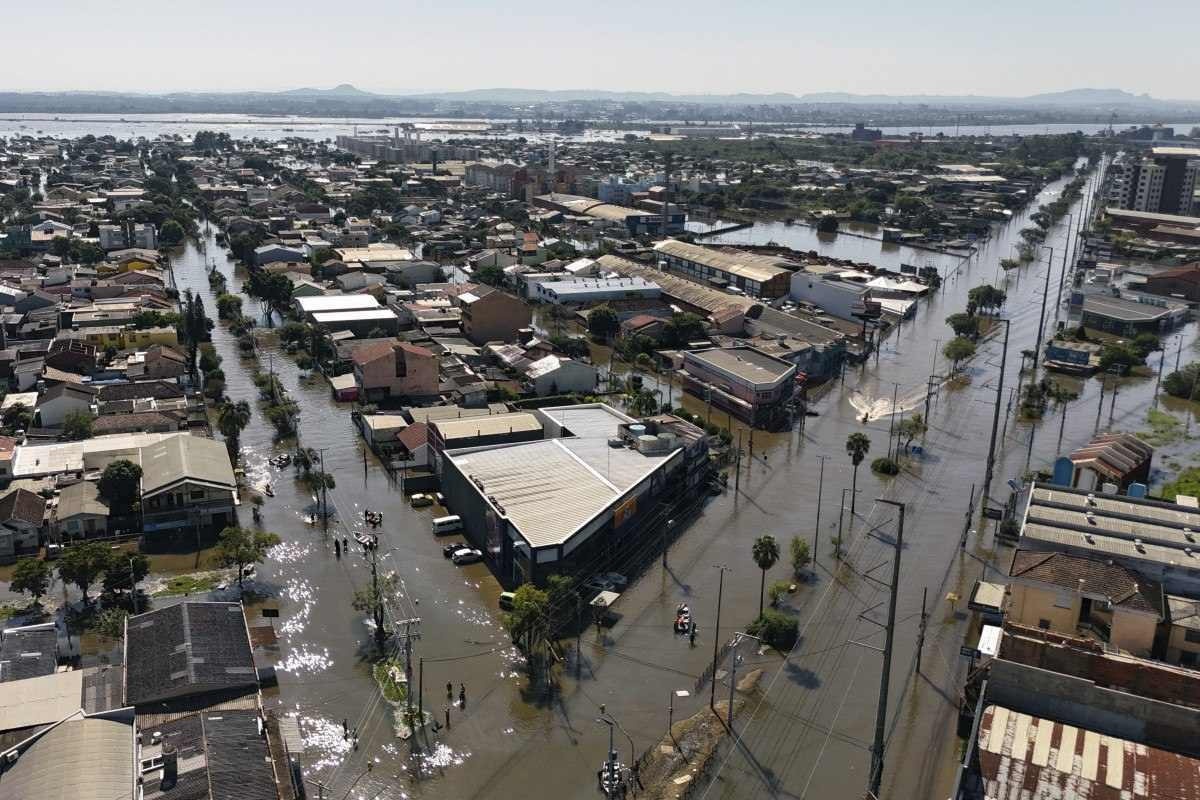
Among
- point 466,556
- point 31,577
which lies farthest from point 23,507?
point 466,556

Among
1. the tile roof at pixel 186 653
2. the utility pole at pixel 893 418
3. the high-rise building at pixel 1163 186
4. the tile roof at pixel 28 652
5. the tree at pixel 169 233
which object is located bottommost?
the utility pole at pixel 893 418

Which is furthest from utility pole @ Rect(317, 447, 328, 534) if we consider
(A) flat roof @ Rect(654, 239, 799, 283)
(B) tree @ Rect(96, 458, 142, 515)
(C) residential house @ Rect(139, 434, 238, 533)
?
(A) flat roof @ Rect(654, 239, 799, 283)

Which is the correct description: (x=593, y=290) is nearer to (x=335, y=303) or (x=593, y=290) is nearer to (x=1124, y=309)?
(x=335, y=303)

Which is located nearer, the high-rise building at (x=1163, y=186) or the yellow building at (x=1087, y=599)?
the yellow building at (x=1087, y=599)

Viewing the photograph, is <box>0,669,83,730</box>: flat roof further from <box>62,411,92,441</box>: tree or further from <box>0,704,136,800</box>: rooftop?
<box>62,411,92,441</box>: tree

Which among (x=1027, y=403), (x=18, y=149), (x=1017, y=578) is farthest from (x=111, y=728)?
(x=18, y=149)

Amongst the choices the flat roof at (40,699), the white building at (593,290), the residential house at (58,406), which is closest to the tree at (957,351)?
the white building at (593,290)

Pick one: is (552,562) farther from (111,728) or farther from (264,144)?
(264,144)

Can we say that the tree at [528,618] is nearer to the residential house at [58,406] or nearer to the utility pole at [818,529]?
the utility pole at [818,529]
